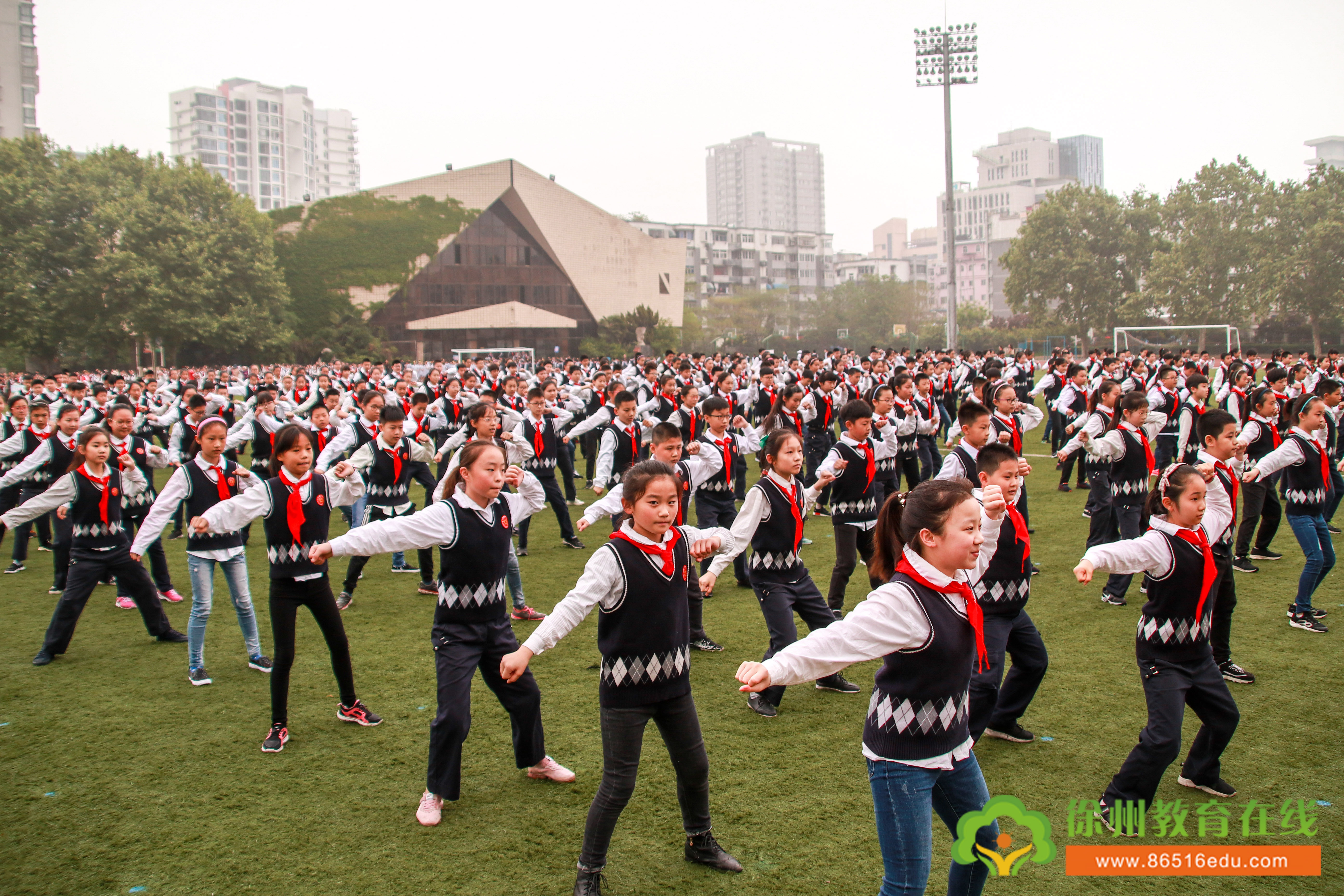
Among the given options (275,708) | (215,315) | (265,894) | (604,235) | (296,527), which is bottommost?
(265,894)

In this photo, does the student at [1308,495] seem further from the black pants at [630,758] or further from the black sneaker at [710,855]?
the black pants at [630,758]

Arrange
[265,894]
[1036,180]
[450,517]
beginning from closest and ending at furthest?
[265,894], [450,517], [1036,180]

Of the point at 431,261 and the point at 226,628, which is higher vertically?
the point at 431,261

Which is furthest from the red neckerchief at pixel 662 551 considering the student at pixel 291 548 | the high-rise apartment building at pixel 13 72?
the high-rise apartment building at pixel 13 72

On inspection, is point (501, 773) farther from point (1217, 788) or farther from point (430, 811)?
point (1217, 788)

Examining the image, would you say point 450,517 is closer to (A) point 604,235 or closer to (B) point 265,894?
(B) point 265,894

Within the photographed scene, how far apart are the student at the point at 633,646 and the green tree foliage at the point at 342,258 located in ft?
156

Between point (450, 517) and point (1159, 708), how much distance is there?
10.7 ft

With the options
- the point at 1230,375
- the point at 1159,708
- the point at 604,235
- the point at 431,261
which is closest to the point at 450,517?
the point at 1159,708

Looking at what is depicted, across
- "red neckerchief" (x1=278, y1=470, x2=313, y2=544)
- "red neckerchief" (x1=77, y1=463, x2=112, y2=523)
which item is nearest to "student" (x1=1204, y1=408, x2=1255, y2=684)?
"red neckerchief" (x1=278, y1=470, x2=313, y2=544)

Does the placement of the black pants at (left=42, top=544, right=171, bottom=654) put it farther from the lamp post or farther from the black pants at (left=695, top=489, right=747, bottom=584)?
the lamp post

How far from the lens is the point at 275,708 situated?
4730 millimetres

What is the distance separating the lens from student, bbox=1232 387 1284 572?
7.25 meters

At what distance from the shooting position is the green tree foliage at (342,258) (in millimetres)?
47875
